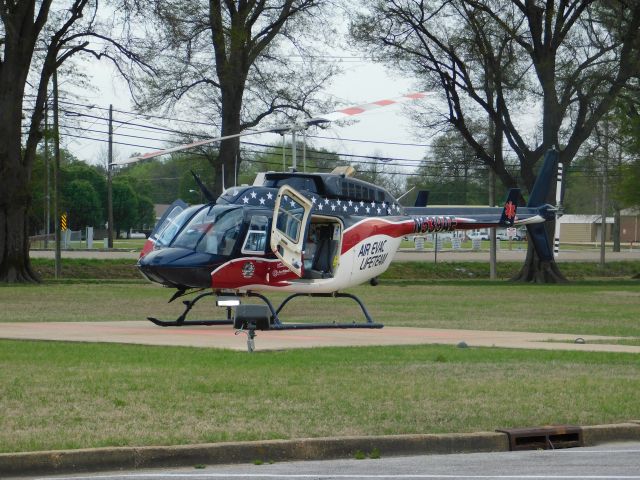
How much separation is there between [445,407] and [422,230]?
17087mm

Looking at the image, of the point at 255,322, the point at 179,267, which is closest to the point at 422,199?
the point at 179,267

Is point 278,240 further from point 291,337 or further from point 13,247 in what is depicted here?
point 13,247

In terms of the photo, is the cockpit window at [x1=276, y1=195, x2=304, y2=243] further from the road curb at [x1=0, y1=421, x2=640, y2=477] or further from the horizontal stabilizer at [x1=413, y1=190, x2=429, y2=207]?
the road curb at [x1=0, y1=421, x2=640, y2=477]

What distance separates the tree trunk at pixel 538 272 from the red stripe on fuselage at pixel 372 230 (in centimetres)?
2487

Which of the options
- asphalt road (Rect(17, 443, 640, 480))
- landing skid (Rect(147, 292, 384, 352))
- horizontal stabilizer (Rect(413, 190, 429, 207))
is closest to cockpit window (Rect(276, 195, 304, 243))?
landing skid (Rect(147, 292, 384, 352))

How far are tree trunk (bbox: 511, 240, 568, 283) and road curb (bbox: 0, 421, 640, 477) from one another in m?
41.6

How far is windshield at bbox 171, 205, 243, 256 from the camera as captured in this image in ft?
80.5

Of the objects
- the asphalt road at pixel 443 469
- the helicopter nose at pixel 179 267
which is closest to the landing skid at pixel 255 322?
the helicopter nose at pixel 179 267

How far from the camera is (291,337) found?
21.9m

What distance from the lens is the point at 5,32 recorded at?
4378cm

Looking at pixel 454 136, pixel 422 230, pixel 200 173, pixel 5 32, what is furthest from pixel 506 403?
pixel 200 173

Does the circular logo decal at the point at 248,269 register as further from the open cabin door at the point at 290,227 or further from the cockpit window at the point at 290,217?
the cockpit window at the point at 290,217

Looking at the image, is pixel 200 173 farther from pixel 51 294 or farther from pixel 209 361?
pixel 209 361

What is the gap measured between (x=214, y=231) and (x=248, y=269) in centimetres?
103
